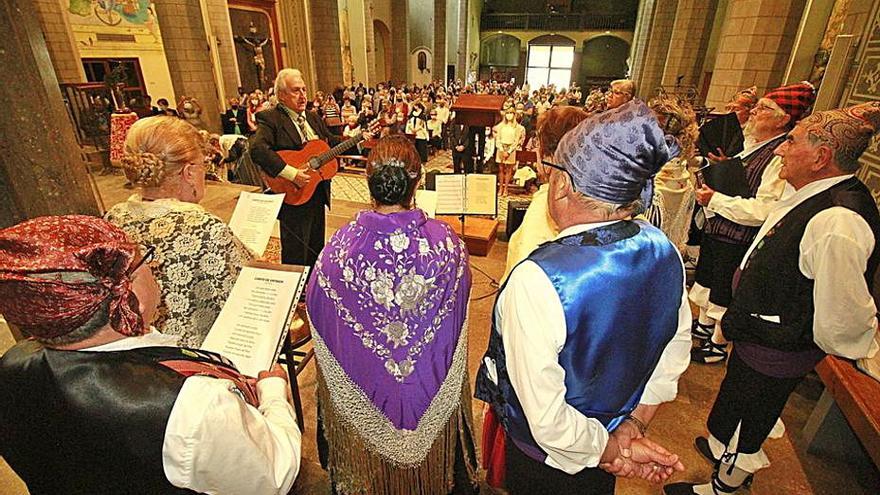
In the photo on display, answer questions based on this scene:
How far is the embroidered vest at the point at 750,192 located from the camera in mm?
2740

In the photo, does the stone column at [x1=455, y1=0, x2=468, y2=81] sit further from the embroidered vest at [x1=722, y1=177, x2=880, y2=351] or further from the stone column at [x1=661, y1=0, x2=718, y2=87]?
the embroidered vest at [x1=722, y1=177, x2=880, y2=351]

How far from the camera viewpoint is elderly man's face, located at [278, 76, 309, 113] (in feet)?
10.7

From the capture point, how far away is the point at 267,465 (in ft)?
3.11

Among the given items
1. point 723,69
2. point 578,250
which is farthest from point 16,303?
point 723,69

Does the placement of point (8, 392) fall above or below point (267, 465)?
above

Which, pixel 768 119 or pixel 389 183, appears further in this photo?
pixel 768 119

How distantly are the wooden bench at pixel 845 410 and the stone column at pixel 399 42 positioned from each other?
67.1 feet

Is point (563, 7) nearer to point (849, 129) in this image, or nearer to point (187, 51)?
point (187, 51)

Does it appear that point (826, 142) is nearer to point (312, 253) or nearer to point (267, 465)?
point (267, 465)

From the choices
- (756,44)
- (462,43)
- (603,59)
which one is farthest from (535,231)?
(603,59)

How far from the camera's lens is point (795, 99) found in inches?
104

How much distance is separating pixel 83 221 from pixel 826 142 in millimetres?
2537

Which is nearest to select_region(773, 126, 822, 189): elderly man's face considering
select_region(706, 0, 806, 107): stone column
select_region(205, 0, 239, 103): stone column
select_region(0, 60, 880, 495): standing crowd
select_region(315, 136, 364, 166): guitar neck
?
select_region(0, 60, 880, 495): standing crowd

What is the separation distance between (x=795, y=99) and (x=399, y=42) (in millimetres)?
20465
